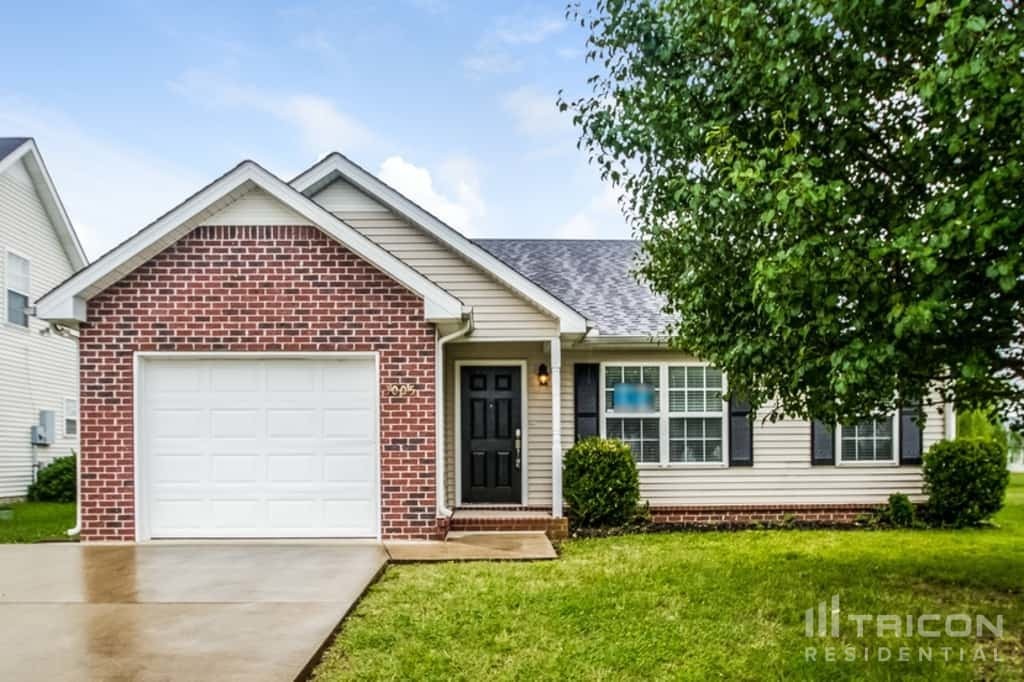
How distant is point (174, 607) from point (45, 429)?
12.5 meters

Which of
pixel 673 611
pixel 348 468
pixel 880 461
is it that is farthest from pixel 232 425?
pixel 880 461

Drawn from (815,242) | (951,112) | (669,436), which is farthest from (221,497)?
(951,112)

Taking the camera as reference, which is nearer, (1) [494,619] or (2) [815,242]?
(2) [815,242]

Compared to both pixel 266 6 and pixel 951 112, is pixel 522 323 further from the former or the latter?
pixel 266 6

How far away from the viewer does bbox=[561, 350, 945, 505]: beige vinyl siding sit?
10383 millimetres

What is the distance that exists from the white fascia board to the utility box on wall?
9.69m

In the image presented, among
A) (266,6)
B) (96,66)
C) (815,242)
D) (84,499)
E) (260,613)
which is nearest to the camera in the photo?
(815,242)

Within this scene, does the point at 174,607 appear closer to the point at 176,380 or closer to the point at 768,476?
the point at 176,380

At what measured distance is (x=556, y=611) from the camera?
17.5 ft

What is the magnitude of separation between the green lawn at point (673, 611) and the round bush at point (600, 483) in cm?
102

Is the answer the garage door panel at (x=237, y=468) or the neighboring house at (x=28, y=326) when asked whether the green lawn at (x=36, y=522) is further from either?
the garage door panel at (x=237, y=468)

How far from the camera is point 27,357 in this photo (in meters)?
14.5

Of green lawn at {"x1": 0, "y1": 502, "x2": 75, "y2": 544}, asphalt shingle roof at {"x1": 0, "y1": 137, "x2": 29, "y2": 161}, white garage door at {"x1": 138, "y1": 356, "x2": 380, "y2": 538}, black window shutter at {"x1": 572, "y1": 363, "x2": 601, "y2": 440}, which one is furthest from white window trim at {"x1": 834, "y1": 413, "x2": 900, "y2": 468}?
asphalt shingle roof at {"x1": 0, "y1": 137, "x2": 29, "y2": 161}

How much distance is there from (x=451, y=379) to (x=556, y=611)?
541 cm
